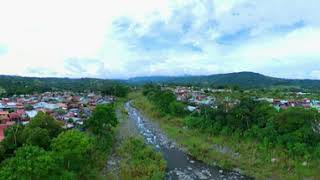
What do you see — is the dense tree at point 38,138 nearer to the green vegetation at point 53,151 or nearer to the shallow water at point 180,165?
the green vegetation at point 53,151

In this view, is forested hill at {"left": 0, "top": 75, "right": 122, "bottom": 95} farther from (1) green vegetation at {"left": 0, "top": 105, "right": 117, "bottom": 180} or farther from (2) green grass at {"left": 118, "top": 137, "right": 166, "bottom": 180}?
(2) green grass at {"left": 118, "top": 137, "right": 166, "bottom": 180}

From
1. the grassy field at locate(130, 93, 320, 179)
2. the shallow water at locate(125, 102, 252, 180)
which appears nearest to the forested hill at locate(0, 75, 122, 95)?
the shallow water at locate(125, 102, 252, 180)

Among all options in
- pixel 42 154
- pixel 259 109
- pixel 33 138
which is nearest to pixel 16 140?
pixel 33 138

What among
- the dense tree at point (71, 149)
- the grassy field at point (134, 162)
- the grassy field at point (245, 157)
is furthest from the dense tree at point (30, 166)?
the grassy field at point (245, 157)

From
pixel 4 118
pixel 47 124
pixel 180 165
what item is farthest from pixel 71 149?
pixel 4 118

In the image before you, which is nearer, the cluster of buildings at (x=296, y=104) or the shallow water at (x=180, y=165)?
the shallow water at (x=180, y=165)

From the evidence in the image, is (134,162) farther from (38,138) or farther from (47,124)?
(38,138)

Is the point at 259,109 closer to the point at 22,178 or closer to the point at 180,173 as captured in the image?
the point at 180,173
